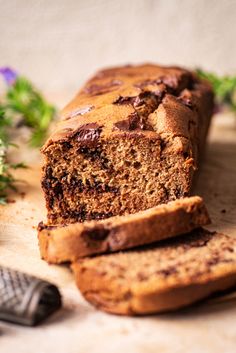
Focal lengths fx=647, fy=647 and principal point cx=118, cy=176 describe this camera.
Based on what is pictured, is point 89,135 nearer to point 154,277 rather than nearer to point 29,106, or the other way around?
point 154,277

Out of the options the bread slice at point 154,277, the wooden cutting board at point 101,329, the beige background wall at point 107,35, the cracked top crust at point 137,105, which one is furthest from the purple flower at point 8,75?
the bread slice at point 154,277

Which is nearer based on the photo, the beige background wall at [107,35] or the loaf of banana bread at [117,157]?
the loaf of banana bread at [117,157]

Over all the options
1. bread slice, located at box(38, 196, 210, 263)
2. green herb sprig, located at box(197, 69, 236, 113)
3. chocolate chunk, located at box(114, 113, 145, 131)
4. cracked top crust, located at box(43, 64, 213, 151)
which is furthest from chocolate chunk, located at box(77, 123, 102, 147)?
green herb sprig, located at box(197, 69, 236, 113)

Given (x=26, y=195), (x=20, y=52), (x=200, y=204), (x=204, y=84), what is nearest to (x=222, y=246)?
(x=200, y=204)

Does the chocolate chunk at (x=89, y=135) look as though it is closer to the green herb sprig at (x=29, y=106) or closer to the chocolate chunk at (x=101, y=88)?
the chocolate chunk at (x=101, y=88)

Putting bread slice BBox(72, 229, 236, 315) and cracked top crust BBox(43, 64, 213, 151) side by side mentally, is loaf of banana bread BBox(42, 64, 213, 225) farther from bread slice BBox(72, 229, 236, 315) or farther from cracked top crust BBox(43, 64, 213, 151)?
bread slice BBox(72, 229, 236, 315)
